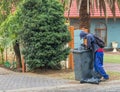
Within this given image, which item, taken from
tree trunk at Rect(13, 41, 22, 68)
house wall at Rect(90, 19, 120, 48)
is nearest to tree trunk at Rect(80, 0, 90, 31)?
tree trunk at Rect(13, 41, 22, 68)

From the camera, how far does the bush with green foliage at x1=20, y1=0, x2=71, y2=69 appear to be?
579 inches

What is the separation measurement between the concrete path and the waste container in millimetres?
307

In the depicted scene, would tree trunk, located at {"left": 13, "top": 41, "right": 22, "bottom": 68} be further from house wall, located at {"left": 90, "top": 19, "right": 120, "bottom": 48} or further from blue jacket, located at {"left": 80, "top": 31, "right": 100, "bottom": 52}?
house wall, located at {"left": 90, "top": 19, "right": 120, "bottom": 48}

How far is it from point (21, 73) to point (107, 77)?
3.63 meters

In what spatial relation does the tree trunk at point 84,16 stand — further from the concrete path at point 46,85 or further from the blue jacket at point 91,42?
the blue jacket at point 91,42

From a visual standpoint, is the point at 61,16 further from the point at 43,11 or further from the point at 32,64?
the point at 32,64

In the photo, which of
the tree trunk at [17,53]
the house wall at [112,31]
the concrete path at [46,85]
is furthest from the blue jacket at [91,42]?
the house wall at [112,31]

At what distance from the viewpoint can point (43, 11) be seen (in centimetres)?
1523

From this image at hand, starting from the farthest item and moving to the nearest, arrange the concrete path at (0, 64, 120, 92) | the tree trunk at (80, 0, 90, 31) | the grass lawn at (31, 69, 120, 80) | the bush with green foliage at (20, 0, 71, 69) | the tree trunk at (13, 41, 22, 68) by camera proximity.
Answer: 1. the tree trunk at (80, 0, 90, 31)
2. the tree trunk at (13, 41, 22, 68)
3. the bush with green foliage at (20, 0, 71, 69)
4. the grass lawn at (31, 69, 120, 80)
5. the concrete path at (0, 64, 120, 92)

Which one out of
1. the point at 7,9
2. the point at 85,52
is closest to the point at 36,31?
the point at 85,52

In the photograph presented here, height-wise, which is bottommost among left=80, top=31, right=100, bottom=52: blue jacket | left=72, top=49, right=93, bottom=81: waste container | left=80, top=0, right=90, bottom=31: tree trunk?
left=72, top=49, right=93, bottom=81: waste container

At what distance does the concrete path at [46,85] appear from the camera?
11.7m

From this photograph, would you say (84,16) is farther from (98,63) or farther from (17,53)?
(98,63)

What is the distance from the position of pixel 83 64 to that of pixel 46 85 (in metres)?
1.56
